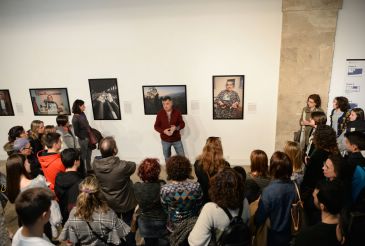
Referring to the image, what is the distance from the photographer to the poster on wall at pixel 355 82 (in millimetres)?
6027

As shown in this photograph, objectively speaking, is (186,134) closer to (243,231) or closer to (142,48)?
(142,48)

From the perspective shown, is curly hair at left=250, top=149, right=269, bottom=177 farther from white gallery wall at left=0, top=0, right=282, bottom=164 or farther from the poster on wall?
the poster on wall

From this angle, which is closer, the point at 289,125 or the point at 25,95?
the point at 289,125

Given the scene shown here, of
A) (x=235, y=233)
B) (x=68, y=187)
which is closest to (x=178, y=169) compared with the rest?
(x=235, y=233)

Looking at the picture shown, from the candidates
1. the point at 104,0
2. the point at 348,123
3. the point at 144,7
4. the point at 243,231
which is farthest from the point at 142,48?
the point at 243,231

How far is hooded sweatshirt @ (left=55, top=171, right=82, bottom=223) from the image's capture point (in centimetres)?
315

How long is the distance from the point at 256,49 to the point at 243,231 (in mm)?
4942

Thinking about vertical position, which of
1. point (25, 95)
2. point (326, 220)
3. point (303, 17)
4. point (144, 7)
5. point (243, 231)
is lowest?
point (243, 231)

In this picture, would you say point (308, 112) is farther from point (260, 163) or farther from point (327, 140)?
point (260, 163)

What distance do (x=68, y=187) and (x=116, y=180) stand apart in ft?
1.95

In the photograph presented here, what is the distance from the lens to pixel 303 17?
591cm

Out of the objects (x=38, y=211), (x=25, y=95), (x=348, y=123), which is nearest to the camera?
(x=38, y=211)

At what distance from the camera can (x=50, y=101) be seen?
7.34 meters

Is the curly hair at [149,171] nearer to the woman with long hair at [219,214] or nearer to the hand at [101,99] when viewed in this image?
the woman with long hair at [219,214]
